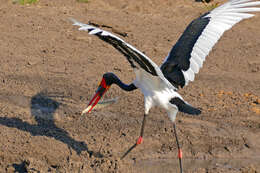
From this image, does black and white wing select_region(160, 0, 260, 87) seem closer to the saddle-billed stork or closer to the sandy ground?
the saddle-billed stork

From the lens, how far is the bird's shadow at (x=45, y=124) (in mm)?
5361

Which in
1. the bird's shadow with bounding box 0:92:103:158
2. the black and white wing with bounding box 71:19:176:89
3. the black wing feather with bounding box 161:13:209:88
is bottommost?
the bird's shadow with bounding box 0:92:103:158

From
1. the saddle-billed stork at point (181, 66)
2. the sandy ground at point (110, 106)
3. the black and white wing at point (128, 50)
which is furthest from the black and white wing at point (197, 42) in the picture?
the sandy ground at point (110, 106)

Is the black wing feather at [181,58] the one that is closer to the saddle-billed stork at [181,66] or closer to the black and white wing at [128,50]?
the saddle-billed stork at [181,66]

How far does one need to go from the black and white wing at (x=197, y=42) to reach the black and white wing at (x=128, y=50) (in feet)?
1.94

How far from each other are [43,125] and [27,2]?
5488mm

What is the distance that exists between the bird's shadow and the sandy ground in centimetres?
1

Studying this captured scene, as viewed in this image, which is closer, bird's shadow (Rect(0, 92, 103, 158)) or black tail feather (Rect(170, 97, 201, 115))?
black tail feather (Rect(170, 97, 201, 115))

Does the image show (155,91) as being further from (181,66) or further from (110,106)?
(110,106)

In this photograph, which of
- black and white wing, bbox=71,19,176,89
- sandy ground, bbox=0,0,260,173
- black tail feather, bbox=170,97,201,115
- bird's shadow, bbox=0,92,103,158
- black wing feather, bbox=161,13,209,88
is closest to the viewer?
black and white wing, bbox=71,19,176,89

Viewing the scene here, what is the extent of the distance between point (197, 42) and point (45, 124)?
7.14 feet

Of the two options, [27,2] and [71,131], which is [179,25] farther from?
[71,131]

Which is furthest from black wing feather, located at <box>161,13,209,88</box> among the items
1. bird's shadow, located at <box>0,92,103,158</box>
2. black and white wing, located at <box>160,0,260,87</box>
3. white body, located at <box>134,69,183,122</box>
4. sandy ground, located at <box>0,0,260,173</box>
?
bird's shadow, located at <box>0,92,103,158</box>

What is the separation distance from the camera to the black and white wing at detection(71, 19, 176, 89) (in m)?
3.49
